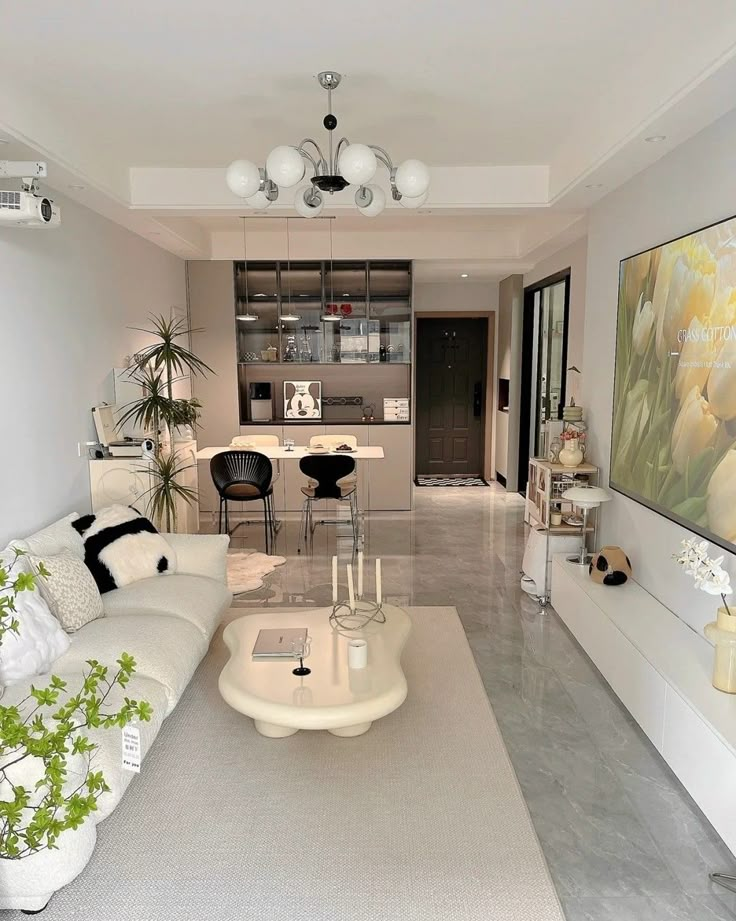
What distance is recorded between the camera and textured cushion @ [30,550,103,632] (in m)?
3.14

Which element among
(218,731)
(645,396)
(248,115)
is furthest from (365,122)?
(218,731)

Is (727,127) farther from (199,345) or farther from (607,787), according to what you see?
(199,345)

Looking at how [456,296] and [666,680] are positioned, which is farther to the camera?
[456,296]

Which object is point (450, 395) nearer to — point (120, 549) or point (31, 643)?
point (120, 549)

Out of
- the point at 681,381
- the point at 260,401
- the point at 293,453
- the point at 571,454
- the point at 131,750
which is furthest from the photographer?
the point at 260,401

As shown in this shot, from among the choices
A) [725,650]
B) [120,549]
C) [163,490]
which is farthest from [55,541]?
[725,650]

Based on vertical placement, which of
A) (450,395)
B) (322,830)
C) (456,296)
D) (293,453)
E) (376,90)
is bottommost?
(322,830)

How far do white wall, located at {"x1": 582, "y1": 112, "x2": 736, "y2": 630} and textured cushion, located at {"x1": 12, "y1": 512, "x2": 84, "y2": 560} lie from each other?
3003 mm

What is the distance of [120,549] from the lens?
151 inches

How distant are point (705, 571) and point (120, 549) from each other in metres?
2.87

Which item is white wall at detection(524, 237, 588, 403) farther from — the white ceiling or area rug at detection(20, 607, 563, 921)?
area rug at detection(20, 607, 563, 921)

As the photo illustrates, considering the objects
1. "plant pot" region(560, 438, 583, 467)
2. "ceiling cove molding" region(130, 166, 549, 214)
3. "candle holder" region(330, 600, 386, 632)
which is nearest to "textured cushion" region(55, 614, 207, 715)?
"candle holder" region(330, 600, 386, 632)

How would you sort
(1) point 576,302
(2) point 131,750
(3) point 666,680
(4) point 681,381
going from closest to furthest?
(2) point 131,750, (3) point 666,680, (4) point 681,381, (1) point 576,302

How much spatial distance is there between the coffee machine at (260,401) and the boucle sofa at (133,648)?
3.50 meters
